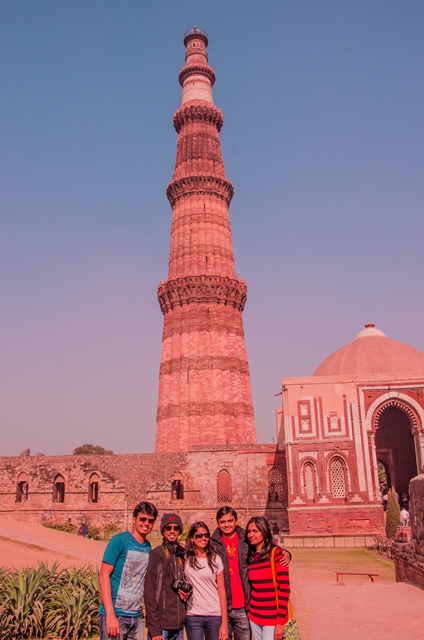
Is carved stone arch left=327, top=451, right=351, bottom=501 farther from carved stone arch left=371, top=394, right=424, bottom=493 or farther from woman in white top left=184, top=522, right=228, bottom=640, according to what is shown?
woman in white top left=184, top=522, right=228, bottom=640

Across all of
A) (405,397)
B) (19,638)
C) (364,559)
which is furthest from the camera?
(405,397)

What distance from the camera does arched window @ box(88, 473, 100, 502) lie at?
84.4ft

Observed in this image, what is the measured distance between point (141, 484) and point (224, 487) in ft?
12.4

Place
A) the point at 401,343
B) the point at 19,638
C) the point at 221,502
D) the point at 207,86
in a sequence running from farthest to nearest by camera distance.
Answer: the point at 207,86 < the point at 401,343 < the point at 221,502 < the point at 19,638

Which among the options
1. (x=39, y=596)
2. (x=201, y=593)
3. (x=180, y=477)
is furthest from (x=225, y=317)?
(x=201, y=593)

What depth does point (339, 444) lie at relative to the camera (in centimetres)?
2114

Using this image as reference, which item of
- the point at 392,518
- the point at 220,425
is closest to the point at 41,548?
the point at 392,518

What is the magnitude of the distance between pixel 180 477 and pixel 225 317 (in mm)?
8765

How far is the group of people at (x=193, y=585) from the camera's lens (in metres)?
4.10

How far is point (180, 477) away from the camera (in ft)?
80.9

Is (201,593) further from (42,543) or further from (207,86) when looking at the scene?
(207,86)

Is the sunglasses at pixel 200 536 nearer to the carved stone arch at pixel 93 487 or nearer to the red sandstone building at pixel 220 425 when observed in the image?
the red sandstone building at pixel 220 425

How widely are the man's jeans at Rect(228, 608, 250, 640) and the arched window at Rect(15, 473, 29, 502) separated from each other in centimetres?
2406

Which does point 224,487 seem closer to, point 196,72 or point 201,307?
point 201,307
